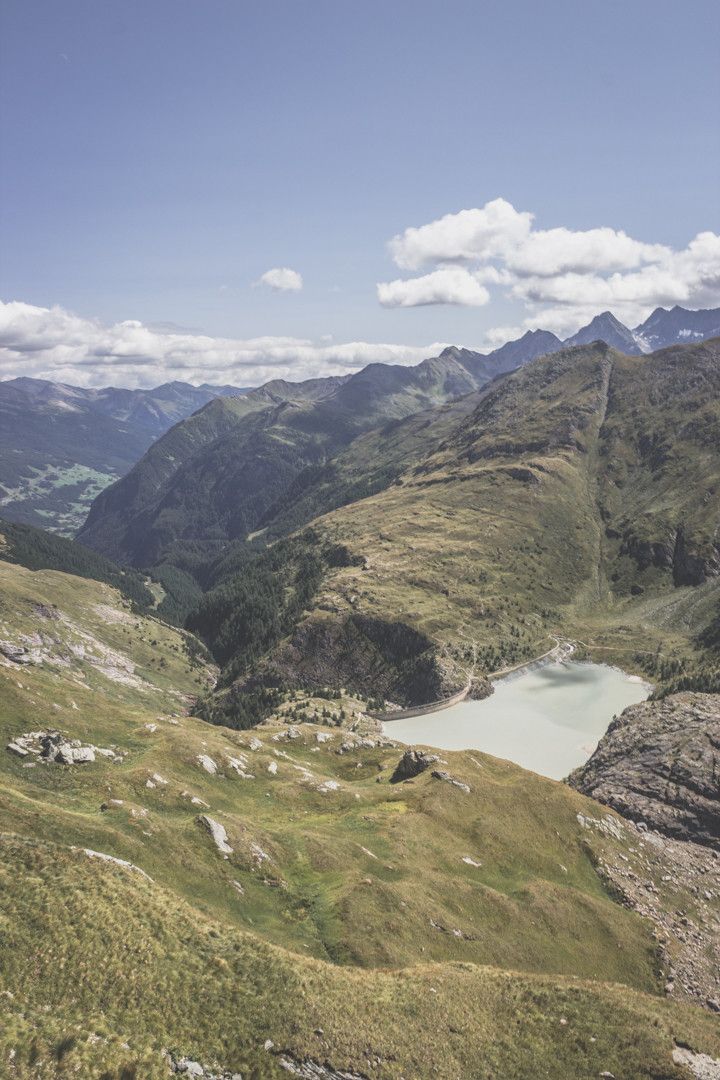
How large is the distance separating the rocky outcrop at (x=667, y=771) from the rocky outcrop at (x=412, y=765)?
30.0m

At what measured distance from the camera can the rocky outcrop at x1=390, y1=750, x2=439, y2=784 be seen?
105875 millimetres

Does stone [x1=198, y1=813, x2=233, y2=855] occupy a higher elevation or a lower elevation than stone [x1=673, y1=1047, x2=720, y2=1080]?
higher

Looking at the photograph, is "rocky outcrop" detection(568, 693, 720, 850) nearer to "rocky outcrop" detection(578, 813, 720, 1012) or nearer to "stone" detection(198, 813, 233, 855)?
"rocky outcrop" detection(578, 813, 720, 1012)

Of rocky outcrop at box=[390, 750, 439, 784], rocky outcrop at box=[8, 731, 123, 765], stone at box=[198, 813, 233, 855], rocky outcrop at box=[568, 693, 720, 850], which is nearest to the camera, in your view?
stone at box=[198, 813, 233, 855]

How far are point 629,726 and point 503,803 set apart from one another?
176 feet

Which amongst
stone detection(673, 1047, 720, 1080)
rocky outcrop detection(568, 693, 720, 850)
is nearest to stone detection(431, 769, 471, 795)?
rocky outcrop detection(568, 693, 720, 850)

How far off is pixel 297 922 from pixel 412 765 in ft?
182

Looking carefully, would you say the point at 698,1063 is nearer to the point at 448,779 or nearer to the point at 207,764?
the point at 448,779

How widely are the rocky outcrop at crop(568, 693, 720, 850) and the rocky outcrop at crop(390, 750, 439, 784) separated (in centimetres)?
2996

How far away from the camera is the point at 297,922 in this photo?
177 ft

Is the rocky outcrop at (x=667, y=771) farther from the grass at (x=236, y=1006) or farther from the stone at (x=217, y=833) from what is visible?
the stone at (x=217, y=833)

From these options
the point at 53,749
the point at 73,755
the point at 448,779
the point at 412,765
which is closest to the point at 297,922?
the point at 73,755

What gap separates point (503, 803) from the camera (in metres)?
91.7

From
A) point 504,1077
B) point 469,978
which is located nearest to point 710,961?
point 469,978
